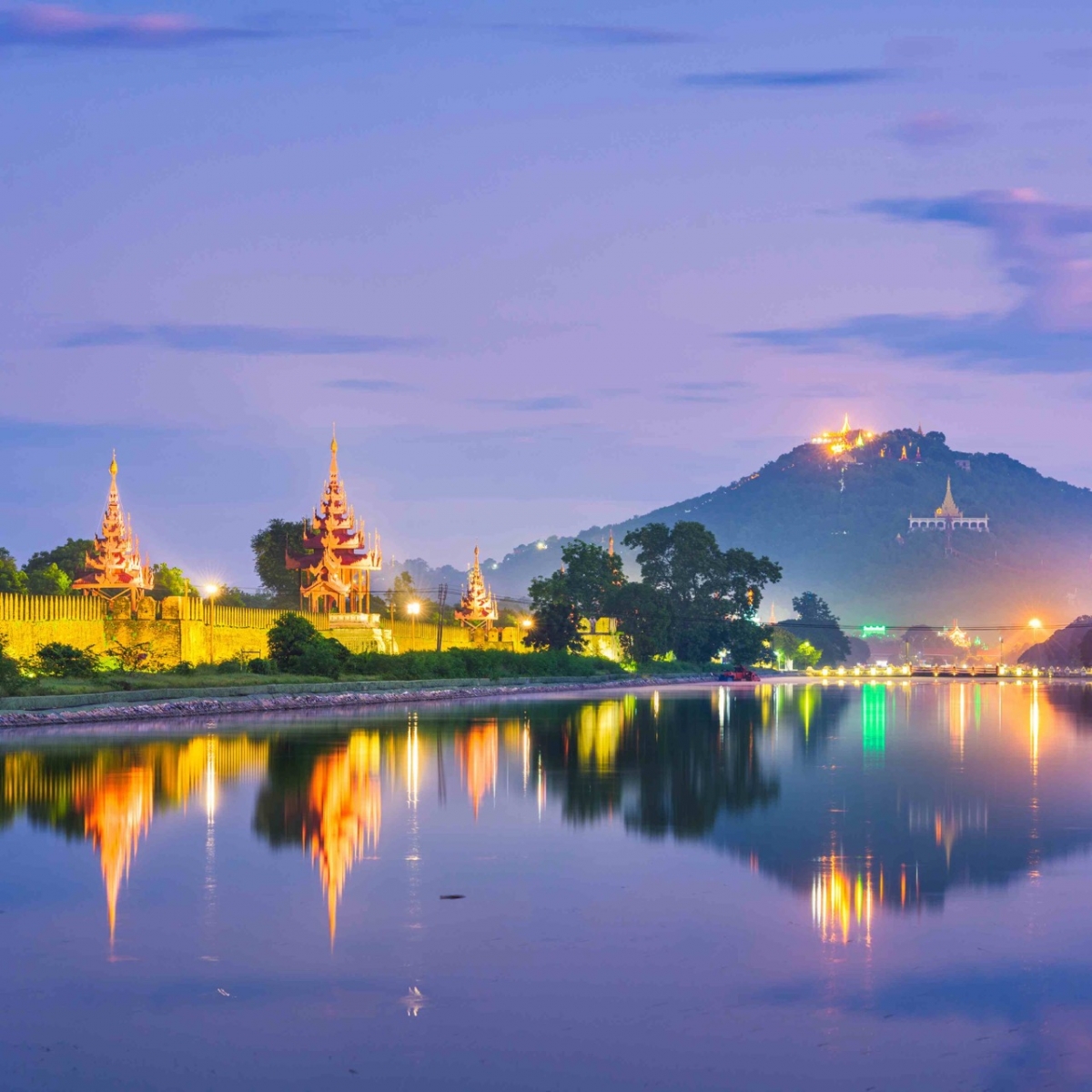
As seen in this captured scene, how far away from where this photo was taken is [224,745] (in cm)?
3162

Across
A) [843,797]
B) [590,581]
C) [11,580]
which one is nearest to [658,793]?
[843,797]

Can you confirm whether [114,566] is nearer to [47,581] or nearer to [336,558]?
[336,558]

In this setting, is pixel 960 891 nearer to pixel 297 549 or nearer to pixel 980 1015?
pixel 980 1015

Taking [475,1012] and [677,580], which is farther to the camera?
[677,580]

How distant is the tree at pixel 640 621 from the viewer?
132 meters

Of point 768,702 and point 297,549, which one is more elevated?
point 297,549

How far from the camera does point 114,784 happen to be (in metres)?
22.8

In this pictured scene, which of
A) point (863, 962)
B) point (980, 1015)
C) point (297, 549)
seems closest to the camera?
point (980, 1015)

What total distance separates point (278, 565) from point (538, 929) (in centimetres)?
10850

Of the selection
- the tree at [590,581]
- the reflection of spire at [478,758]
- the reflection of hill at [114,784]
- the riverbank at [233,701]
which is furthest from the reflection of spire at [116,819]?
the tree at [590,581]

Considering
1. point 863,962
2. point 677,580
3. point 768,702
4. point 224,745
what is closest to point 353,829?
point 863,962

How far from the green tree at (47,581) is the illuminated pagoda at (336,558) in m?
21.7

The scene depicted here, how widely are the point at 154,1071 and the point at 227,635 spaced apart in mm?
53790

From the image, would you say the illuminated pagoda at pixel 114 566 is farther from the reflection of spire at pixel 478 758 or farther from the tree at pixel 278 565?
the tree at pixel 278 565
